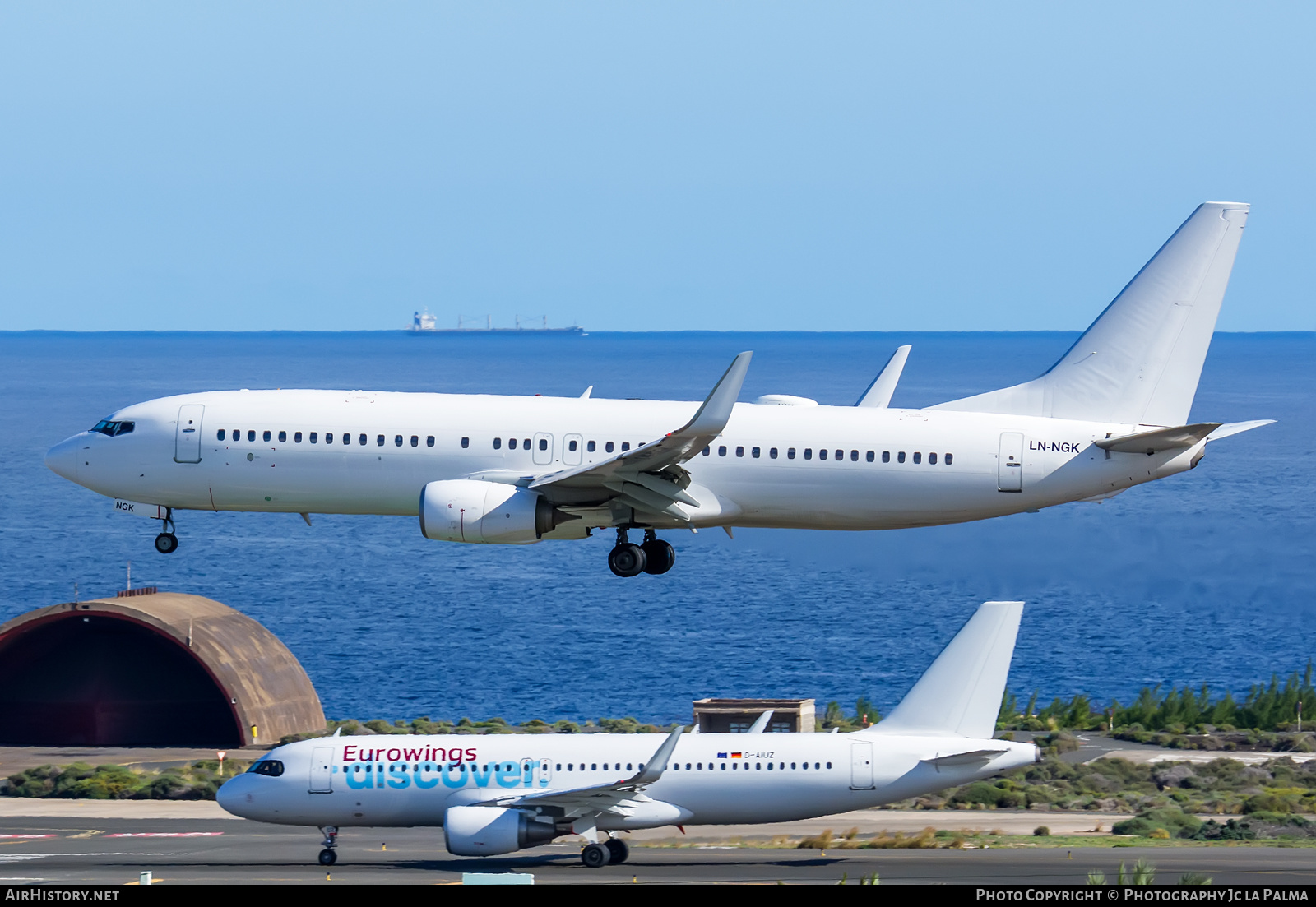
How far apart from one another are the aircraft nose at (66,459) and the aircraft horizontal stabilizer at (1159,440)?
97.5 feet

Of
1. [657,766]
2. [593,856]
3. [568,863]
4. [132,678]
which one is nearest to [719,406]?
[657,766]

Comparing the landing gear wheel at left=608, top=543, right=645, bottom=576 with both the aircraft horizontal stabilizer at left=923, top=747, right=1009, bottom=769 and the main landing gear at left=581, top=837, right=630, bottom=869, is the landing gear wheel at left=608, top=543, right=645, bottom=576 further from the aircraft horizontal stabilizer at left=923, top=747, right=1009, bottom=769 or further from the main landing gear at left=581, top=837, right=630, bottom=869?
the aircraft horizontal stabilizer at left=923, top=747, right=1009, bottom=769

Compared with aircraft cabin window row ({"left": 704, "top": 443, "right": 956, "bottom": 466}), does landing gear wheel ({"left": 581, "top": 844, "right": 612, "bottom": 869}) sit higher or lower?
lower

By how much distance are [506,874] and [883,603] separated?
114 metres

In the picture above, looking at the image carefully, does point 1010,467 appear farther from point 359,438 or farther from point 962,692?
point 359,438

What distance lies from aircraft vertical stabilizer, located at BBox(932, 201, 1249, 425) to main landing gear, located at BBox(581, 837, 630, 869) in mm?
16170

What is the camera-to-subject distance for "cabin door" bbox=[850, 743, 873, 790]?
5522 centimetres

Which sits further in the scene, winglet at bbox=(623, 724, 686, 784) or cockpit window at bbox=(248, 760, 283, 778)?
cockpit window at bbox=(248, 760, 283, 778)

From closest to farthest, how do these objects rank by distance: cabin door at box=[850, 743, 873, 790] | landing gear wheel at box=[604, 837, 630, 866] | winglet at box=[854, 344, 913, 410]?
landing gear wheel at box=[604, 837, 630, 866]
cabin door at box=[850, 743, 873, 790]
winglet at box=[854, 344, 913, 410]

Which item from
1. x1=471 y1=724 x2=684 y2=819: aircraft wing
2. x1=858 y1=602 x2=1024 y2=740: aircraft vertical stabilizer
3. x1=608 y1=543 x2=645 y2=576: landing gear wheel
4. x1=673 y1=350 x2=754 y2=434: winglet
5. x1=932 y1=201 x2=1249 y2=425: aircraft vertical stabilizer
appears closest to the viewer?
x1=673 y1=350 x2=754 y2=434: winglet

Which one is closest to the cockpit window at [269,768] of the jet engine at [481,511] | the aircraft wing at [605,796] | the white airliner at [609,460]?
the aircraft wing at [605,796]

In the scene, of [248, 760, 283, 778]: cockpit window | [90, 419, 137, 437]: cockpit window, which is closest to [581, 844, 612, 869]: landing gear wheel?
[248, 760, 283, 778]: cockpit window

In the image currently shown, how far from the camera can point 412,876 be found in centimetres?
5300

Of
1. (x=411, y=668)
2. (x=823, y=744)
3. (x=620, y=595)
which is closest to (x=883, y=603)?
(x=620, y=595)
